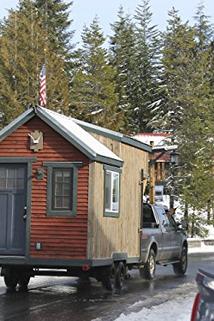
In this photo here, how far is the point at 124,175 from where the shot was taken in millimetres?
16250

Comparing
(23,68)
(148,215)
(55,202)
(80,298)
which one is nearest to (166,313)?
(80,298)

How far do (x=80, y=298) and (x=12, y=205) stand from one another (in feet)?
7.74

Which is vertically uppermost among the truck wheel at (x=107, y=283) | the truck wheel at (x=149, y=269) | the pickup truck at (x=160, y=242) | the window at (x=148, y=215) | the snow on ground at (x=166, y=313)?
the window at (x=148, y=215)

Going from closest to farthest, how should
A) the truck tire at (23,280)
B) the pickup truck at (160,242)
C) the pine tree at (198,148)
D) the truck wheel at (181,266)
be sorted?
1. the truck tire at (23,280)
2. the pickup truck at (160,242)
3. the truck wheel at (181,266)
4. the pine tree at (198,148)

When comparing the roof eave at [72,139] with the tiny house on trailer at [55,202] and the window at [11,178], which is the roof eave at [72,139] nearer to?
the tiny house on trailer at [55,202]

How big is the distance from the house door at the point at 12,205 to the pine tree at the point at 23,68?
1699 centimetres

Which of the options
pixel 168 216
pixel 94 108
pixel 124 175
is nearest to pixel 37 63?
pixel 94 108

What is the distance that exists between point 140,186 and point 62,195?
3.44 meters

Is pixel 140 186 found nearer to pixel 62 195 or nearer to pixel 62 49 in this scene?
pixel 62 195

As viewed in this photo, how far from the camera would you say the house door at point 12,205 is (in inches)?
581

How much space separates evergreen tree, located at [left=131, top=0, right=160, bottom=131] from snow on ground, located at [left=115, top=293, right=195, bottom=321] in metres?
54.4

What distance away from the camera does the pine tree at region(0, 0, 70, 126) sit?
32.6 metres

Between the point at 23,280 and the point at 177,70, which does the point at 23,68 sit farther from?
the point at 23,280

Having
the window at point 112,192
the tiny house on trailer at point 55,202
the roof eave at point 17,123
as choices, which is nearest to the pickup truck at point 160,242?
the window at point 112,192
